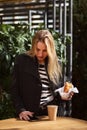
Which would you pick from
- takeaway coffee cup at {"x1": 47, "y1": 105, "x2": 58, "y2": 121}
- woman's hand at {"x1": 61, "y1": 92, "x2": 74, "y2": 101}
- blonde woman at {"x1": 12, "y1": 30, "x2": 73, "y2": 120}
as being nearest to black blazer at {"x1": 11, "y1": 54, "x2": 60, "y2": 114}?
blonde woman at {"x1": 12, "y1": 30, "x2": 73, "y2": 120}

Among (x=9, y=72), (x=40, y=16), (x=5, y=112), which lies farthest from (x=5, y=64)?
(x=40, y=16)

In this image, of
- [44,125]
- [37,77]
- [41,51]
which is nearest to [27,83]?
[37,77]

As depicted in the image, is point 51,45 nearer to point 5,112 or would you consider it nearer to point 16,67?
point 16,67

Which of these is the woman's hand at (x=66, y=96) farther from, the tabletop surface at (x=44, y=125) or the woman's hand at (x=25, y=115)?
the woman's hand at (x=25, y=115)

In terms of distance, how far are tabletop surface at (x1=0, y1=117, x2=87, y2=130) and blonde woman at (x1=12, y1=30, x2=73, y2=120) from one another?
0.83ft

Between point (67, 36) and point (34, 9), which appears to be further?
point (34, 9)

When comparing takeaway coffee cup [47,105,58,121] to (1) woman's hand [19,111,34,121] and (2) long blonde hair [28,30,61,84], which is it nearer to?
(1) woman's hand [19,111,34,121]

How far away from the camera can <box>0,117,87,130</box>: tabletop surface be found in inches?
124

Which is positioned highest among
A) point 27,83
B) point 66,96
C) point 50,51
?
point 50,51

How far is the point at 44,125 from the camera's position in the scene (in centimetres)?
324

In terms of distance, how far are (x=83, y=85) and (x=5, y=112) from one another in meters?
1.88

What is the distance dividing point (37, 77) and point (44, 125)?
0.58 m

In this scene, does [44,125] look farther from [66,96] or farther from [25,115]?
[66,96]

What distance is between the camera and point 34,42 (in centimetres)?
367
